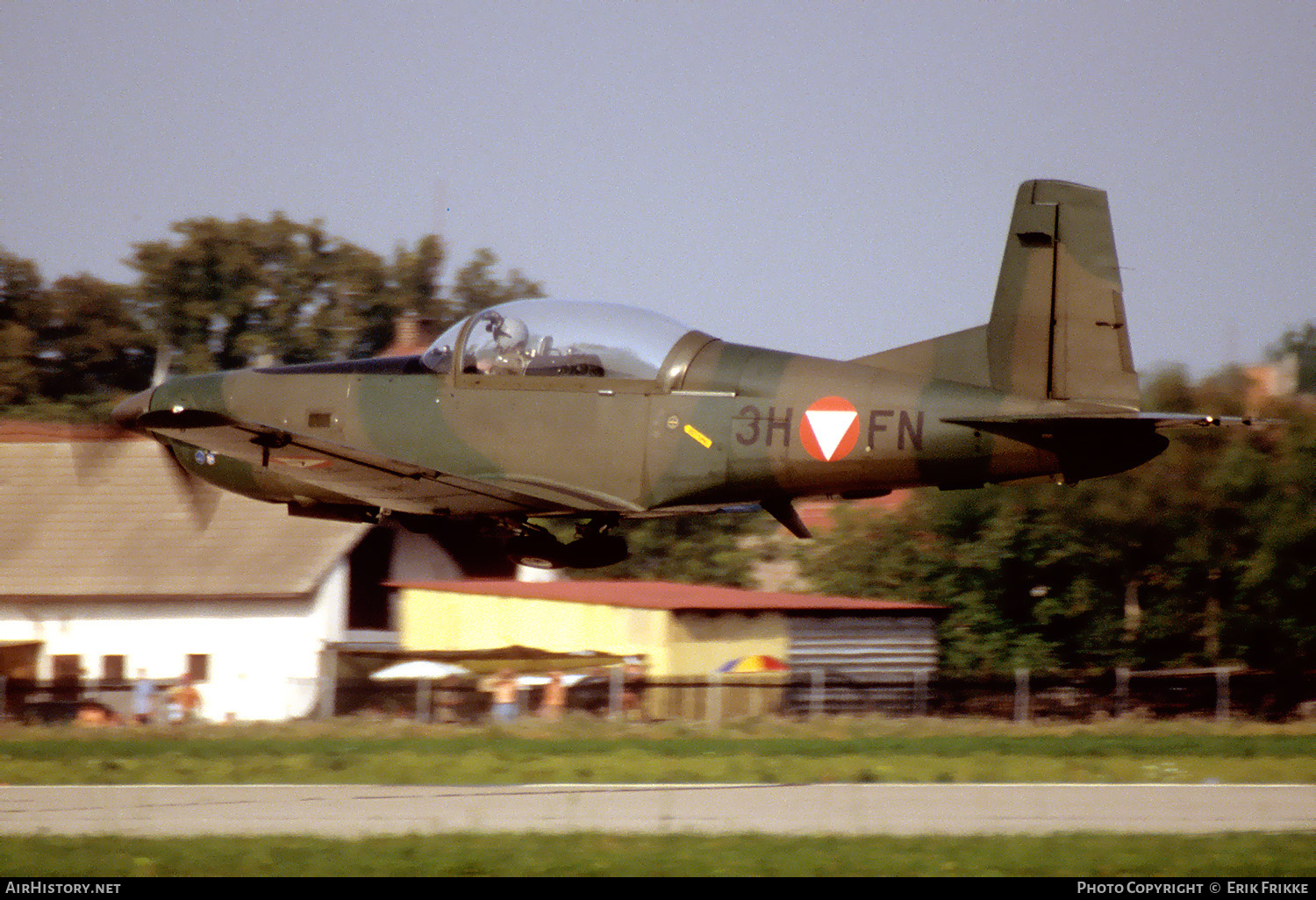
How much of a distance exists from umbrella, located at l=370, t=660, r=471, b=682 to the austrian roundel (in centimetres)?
1424

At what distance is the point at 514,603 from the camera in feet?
87.7

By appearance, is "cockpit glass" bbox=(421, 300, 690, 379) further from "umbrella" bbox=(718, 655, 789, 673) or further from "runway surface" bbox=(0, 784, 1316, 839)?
"umbrella" bbox=(718, 655, 789, 673)

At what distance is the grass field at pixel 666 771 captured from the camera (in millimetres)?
8625

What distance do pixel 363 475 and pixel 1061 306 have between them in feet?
17.0

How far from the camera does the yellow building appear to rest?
2522cm

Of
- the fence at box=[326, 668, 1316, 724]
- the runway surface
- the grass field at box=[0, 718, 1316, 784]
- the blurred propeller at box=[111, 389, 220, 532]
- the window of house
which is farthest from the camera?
the window of house

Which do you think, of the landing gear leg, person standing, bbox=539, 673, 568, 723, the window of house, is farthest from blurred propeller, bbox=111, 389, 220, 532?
the window of house

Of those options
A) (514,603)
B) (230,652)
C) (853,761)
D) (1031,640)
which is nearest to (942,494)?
(1031,640)

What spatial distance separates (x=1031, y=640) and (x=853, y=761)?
16298 millimetres

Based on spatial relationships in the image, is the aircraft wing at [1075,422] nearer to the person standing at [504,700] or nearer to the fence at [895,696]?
the fence at [895,696]

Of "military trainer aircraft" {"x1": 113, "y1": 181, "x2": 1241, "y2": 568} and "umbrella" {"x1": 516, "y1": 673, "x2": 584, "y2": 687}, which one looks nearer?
"military trainer aircraft" {"x1": 113, "y1": 181, "x2": 1241, "y2": 568}

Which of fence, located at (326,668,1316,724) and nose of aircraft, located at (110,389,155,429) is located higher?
nose of aircraft, located at (110,389,155,429)

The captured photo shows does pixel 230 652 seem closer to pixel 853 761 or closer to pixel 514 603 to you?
pixel 514 603

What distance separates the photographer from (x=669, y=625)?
25.0 meters
